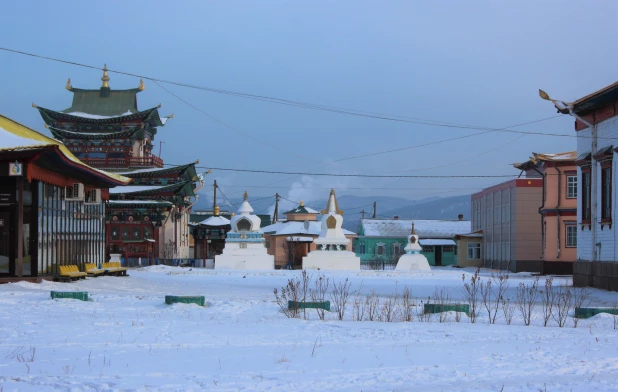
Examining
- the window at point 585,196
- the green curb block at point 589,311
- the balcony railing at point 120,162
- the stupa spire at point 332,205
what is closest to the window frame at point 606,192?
the window at point 585,196

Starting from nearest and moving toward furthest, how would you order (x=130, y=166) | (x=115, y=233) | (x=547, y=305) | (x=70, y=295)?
1. (x=547, y=305)
2. (x=70, y=295)
3. (x=115, y=233)
4. (x=130, y=166)

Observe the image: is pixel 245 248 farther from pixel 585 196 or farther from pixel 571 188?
pixel 585 196

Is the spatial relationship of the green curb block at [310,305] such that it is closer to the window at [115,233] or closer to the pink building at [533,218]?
the pink building at [533,218]

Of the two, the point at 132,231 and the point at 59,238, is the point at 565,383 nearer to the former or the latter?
the point at 59,238

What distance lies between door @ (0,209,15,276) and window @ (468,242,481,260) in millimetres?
48931

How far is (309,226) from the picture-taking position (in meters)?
73.0

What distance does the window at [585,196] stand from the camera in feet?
100

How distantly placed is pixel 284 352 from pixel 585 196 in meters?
22.6

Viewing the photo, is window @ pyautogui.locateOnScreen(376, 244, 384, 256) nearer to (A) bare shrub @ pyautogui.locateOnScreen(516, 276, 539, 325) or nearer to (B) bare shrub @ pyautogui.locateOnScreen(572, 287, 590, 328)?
(B) bare shrub @ pyautogui.locateOnScreen(572, 287, 590, 328)

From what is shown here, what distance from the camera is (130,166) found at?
6122 centimetres

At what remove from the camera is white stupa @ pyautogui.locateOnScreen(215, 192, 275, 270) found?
52500 mm

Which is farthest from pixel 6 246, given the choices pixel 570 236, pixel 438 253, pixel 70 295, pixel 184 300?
pixel 438 253

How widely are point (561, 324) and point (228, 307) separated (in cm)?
739

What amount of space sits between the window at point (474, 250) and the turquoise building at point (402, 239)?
30.1ft
